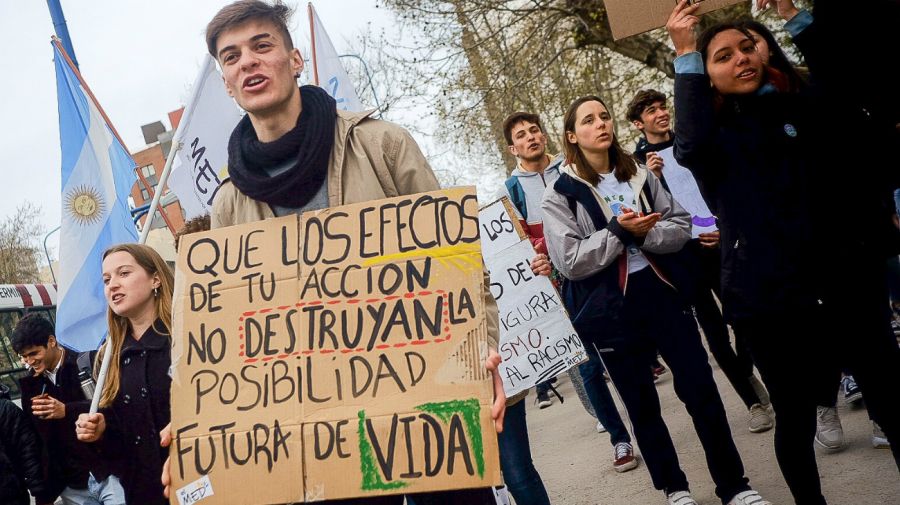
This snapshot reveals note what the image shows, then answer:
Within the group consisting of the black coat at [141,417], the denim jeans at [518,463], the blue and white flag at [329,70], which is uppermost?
the blue and white flag at [329,70]

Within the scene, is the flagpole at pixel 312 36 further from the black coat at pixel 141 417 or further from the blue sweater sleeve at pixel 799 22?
the blue sweater sleeve at pixel 799 22

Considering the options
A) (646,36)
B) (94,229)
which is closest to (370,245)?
(94,229)

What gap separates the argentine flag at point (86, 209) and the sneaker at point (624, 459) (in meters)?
3.23

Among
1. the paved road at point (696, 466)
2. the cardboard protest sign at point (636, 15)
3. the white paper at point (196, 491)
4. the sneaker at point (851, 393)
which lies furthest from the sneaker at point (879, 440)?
the white paper at point (196, 491)

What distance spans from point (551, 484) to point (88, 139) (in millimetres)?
3942

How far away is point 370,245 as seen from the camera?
2506 millimetres

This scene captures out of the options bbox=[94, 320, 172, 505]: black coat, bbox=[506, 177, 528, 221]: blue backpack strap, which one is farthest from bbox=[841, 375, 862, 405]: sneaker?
bbox=[94, 320, 172, 505]: black coat

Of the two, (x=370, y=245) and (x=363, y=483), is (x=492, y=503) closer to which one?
(x=363, y=483)

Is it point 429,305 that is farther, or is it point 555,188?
point 555,188

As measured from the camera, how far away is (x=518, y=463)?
331cm

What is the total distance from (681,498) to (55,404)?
3.42m

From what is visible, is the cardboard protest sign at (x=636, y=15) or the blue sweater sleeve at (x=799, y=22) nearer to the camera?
the blue sweater sleeve at (x=799, y=22)

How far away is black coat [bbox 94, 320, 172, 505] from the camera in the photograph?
3641 millimetres

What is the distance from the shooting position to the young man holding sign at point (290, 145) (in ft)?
8.48
